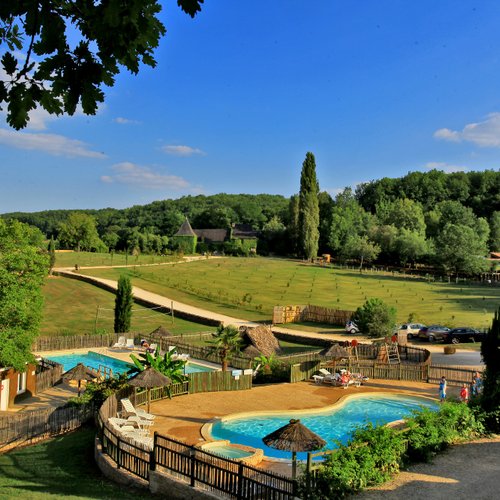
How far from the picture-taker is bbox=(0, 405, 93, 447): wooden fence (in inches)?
709

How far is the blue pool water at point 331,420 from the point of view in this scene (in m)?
19.7

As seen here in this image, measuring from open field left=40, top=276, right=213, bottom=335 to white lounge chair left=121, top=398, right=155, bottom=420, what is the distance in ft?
66.5

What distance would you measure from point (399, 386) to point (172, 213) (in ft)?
370

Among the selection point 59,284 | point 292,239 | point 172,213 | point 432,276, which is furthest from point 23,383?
point 172,213

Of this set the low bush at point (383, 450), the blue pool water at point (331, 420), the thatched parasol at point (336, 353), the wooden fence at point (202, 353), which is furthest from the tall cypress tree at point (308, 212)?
the low bush at point (383, 450)

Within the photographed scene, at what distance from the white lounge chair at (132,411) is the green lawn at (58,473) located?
1.45 m

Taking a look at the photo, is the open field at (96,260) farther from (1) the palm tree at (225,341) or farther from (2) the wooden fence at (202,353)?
(1) the palm tree at (225,341)

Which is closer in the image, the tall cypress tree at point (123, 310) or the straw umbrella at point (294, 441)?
the straw umbrella at point (294, 441)

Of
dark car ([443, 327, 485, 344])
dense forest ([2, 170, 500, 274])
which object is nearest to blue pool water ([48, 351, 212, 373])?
dark car ([443, 327, 485, 344])

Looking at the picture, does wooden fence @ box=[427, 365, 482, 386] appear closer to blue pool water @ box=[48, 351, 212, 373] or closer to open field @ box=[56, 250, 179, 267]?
blue pool water @ box=[48, 351, 212, 373]

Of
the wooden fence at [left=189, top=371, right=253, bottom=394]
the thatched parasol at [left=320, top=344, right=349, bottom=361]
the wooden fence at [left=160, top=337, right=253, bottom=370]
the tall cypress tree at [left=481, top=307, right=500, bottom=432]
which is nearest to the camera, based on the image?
the tall cypress tree at [left=481, top=307, right=500, bottom=432]

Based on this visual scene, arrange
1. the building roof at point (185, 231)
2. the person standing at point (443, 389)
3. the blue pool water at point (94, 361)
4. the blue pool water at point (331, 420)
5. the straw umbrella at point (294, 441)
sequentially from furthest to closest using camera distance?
the building roof at point (185, 231) → the blue pool water at point (94, 361) → the person standing at point (443, 389) → the blue pool water at point (331, 420) → the straw umbrella at point (294, 441)

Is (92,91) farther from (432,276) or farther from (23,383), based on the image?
(432,276)

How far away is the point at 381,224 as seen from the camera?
107 meters
